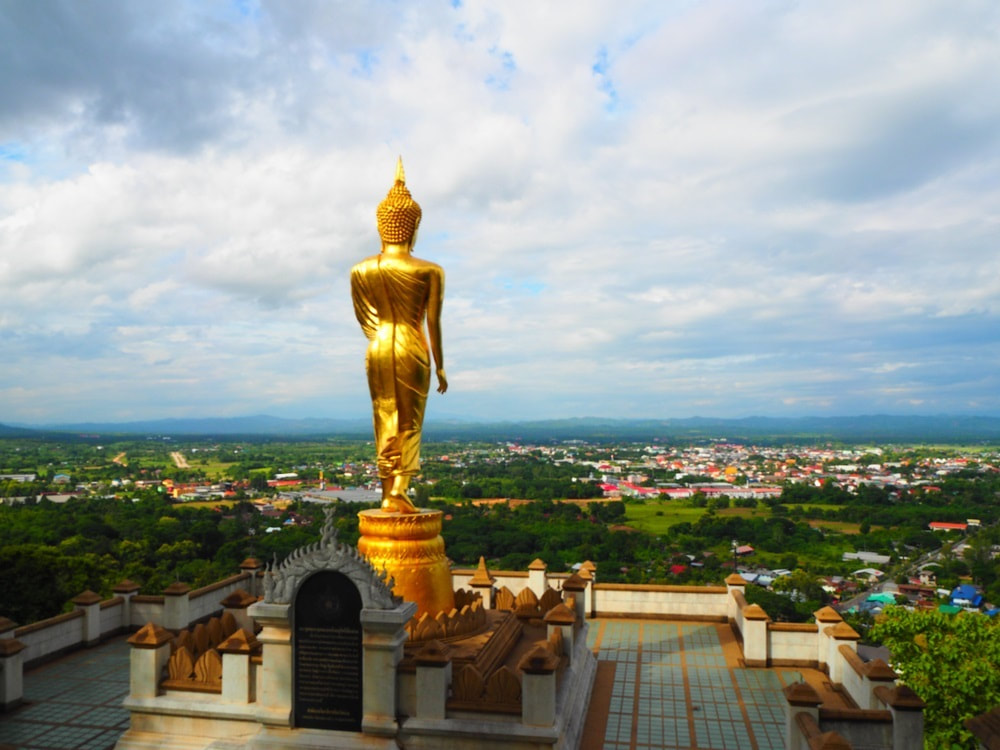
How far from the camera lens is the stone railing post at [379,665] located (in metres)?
8.30

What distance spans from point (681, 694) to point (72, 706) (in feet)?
28.1

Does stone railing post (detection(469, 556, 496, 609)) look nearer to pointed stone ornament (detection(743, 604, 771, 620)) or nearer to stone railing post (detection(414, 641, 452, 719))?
pointed stone ornament (detection(743, 604, 771, 620))

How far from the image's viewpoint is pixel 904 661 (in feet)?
34.6

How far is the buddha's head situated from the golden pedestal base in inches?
168

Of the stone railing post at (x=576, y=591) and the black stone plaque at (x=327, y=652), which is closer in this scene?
the black stone plaque at (x=327, y=652)

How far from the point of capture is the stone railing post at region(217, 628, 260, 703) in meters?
8.73

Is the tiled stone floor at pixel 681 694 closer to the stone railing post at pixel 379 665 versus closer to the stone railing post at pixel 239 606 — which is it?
the stone railing post at pixel 379 665

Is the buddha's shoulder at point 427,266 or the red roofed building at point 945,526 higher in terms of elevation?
the buddha's shoulder at point 427,266

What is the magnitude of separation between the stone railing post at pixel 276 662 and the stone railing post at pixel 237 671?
259 mm

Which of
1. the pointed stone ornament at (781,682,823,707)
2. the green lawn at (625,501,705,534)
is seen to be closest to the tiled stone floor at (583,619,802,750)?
the pointed stone ornament at (781,682,823,707)

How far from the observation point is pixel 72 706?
10188 millimetres

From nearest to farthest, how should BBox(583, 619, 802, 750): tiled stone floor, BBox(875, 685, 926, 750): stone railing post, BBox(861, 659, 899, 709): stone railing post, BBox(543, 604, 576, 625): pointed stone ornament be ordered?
BBox(875, 685, 926, 750): stone railing post → BBox(861, 659, 899, 709): stone railing post → BBox(583, 619, 802, 750): tiled stone floor → BBox(543, 604, 576, 625): pointed stone ornament

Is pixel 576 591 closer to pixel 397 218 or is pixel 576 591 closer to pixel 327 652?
pixel 327 652

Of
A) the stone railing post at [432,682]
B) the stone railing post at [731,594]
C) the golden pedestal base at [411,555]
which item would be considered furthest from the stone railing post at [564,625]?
the stone railing post at [731,594]
